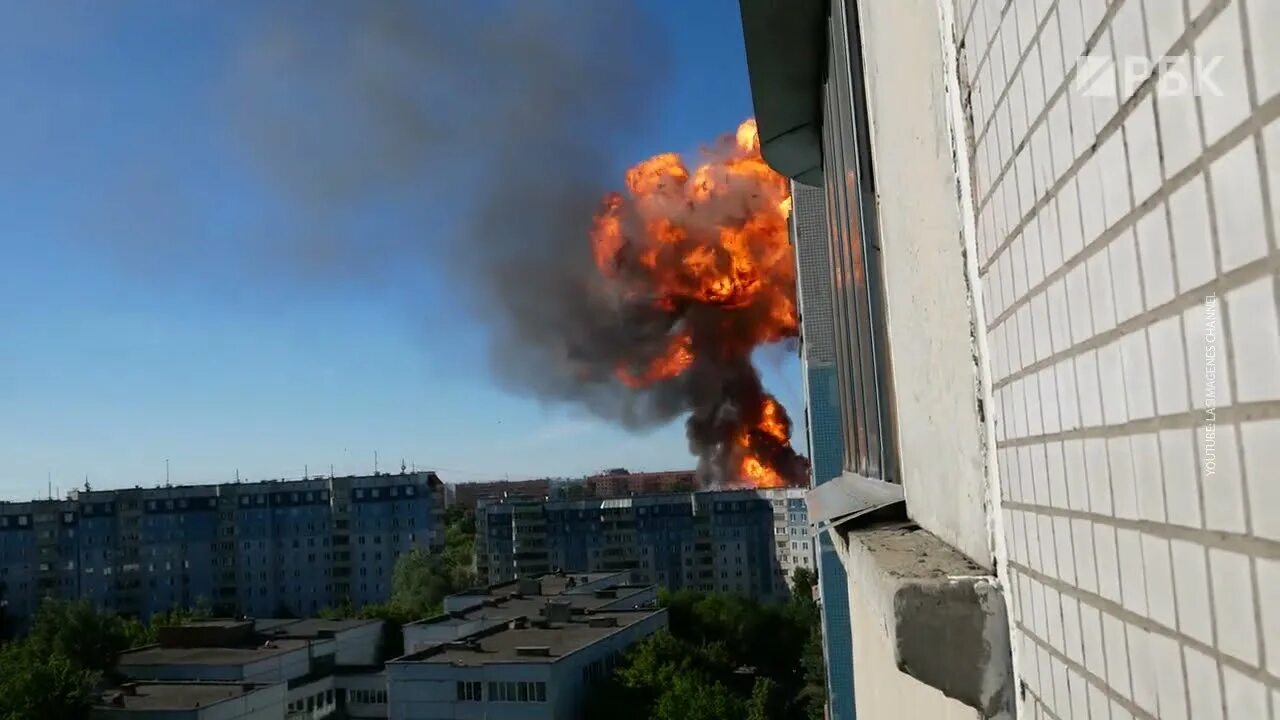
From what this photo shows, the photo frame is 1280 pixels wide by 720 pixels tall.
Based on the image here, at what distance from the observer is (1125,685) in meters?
1.16

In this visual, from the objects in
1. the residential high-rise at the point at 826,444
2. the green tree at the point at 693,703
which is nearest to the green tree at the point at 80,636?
the green tree at the point at 693,703

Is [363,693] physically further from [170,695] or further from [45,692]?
[45,692]

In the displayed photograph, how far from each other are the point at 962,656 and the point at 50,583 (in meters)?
90.4

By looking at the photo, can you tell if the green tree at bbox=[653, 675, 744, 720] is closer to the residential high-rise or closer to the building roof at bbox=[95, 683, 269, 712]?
the building roof at bbox=[95, 683, 269, 712]

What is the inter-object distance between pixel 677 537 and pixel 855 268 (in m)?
73.3

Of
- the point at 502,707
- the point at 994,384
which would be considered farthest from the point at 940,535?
the point at 502,707

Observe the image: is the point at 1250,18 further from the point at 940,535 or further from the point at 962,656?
the point at 940,535

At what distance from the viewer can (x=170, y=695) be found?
37.7m

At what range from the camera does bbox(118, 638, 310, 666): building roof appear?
4325 centimetres

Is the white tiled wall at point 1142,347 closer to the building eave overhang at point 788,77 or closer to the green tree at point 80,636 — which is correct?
the building eave overhang at point 788,77

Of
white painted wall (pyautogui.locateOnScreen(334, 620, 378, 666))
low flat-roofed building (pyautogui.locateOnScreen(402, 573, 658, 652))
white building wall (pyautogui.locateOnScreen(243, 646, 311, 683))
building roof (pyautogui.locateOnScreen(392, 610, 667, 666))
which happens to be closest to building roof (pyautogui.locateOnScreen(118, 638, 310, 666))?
white building wall (pyautogui.locateOnScreen(243, 646, 311, 683))

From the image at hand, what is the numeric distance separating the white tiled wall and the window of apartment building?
1847mm

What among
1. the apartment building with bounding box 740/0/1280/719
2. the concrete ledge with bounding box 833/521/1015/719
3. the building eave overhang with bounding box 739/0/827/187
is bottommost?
the concrete ledge with bounding box 833/521/1015/719

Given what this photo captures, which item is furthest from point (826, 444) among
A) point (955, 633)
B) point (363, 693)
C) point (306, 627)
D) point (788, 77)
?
point (306, 627)
